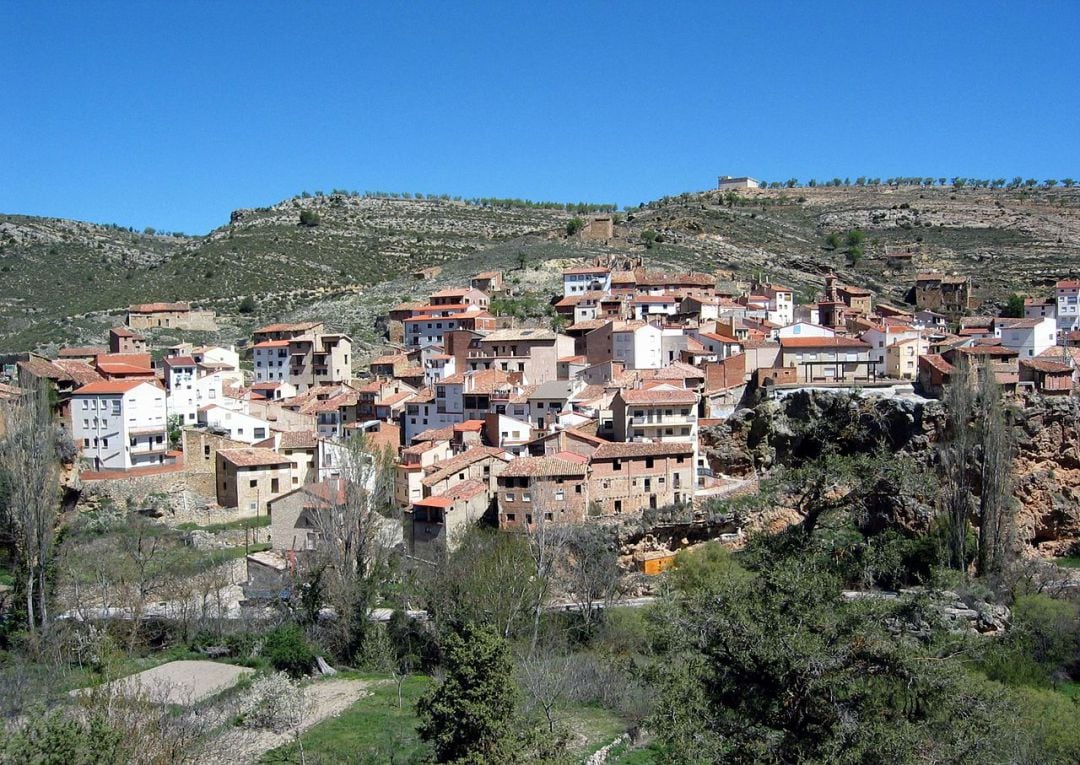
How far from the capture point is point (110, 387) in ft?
120

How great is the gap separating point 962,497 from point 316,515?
2033 cm

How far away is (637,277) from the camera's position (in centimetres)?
6072

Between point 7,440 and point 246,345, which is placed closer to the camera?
point 7,440

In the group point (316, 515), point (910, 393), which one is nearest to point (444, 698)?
point (316, 515)

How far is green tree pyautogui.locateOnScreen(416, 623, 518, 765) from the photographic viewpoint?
1669 cm

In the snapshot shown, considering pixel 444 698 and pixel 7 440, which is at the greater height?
pixel 7 440

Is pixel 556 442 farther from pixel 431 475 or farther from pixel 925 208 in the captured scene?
pixel 925 208

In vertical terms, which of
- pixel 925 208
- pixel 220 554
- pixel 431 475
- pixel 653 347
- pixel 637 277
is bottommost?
pixel 220 554

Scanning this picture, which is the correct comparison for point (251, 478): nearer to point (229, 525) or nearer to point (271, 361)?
point (229, 525)

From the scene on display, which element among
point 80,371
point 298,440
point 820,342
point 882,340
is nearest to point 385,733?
point 298,440

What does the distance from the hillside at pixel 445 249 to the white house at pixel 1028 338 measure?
77.8 ft

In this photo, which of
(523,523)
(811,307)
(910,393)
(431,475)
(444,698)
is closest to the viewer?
(444,698)

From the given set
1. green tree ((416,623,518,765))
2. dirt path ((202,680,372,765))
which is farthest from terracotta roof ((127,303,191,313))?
green tree ((416,623,518,765))

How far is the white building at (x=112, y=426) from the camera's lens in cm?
3591
